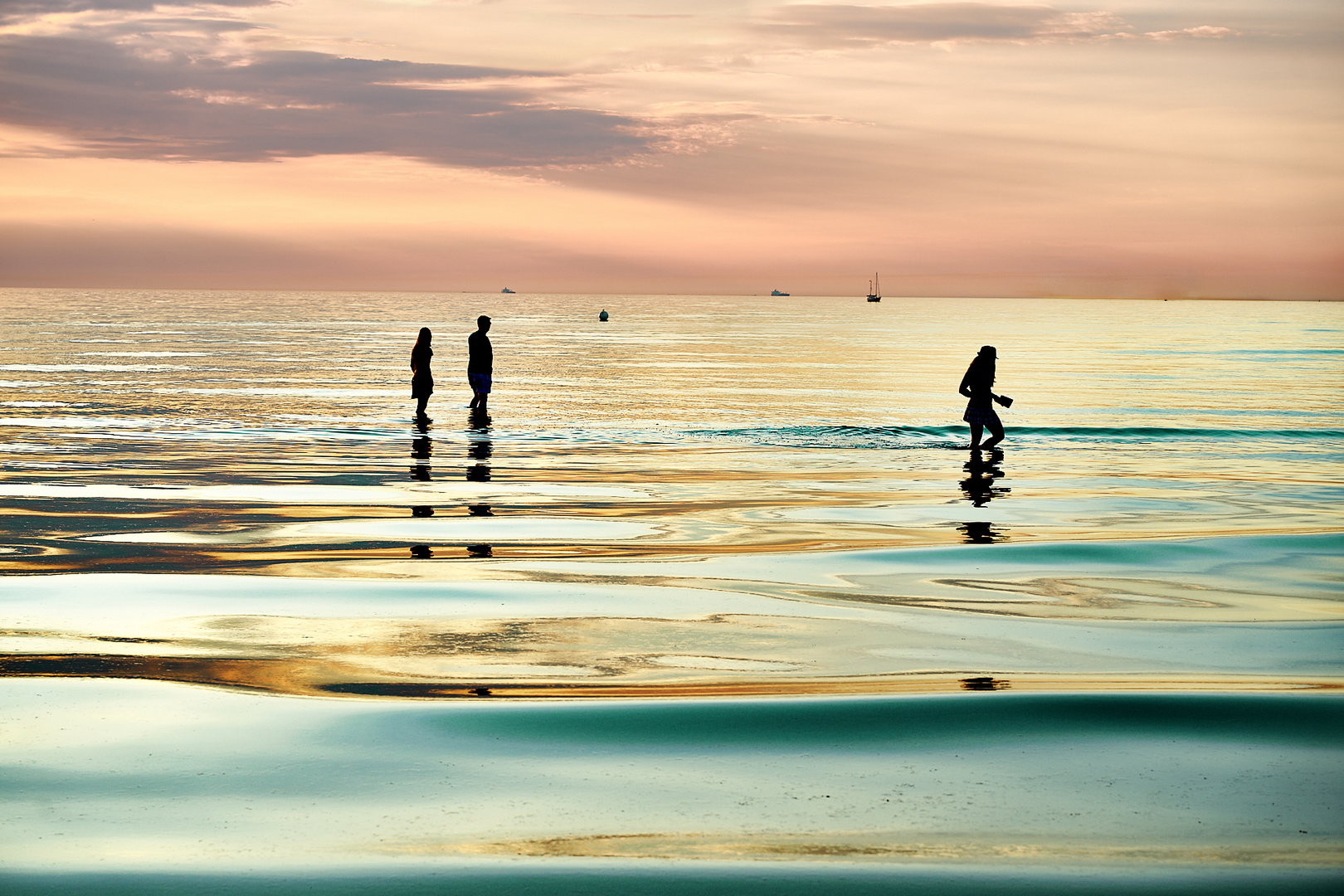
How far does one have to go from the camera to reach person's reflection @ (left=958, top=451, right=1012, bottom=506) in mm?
14852

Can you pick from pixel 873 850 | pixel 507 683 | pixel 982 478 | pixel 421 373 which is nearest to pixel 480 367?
pixel 421 373

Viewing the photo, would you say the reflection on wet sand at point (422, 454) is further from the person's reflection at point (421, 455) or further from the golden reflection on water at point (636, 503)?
the golden reflection on water at point (636, 503)

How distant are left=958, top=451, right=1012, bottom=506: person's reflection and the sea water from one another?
137mm

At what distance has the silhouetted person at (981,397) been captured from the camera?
18.9 meters

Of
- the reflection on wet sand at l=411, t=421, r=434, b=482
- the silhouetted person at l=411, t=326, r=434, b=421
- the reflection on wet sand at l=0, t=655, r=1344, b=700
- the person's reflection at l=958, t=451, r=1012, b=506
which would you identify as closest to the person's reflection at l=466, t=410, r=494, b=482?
the reflection on wet sand at l=411, t=421, r=434, b=482

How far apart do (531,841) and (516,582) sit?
4.98 metres

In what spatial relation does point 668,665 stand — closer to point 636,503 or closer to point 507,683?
point 507,683

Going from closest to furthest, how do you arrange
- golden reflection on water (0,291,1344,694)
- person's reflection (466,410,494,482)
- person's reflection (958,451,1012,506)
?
golden reflection on water (0,291,1344,694) < person's reflection (958,451,1012,506) < person's reflection (466,410,494,482)

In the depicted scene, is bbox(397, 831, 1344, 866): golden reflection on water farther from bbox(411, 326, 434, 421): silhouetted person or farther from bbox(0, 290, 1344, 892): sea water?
bbox(411, 326, 434, 421): silhouetted person

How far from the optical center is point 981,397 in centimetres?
1914

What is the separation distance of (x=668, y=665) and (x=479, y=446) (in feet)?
42.2

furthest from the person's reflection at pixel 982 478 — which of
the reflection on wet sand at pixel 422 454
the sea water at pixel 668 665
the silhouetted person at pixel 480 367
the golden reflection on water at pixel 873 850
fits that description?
the golden reflection on water at pixel 873 850

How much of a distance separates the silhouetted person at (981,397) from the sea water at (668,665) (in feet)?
2.64

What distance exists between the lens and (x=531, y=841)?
4641 millimetres
